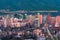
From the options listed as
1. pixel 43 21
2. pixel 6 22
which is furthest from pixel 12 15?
pixel 43 21

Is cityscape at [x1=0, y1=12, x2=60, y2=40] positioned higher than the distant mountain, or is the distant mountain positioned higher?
the distant mountain

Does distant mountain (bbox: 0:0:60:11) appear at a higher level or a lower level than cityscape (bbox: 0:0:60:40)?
higher

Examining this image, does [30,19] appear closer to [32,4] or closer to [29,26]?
[29,26]

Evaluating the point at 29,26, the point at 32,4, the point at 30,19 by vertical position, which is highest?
the point at 32,4

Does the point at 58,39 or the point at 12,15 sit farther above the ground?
the point at 12,15

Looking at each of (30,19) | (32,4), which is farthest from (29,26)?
(32,4)

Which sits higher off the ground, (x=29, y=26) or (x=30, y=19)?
(x=30, y=19)

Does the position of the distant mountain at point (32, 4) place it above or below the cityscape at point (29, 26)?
above

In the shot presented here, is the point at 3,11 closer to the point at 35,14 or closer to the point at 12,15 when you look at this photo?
the point at 12,15

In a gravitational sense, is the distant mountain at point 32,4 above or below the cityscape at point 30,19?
above
